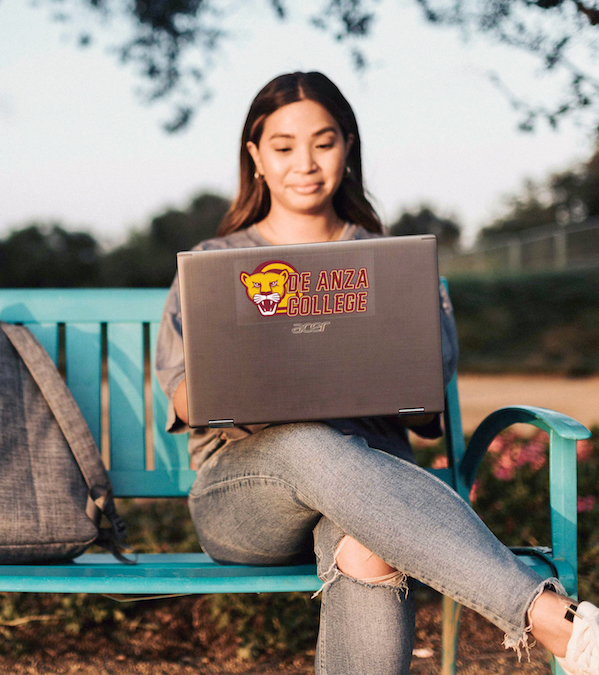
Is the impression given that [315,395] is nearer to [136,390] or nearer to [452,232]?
[136,390]

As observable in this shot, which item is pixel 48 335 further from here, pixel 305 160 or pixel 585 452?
pixel 585 452

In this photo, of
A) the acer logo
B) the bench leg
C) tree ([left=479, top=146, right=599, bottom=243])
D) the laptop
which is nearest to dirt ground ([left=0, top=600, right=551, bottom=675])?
the bench leg

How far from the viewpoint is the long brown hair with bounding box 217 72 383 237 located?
183 cm

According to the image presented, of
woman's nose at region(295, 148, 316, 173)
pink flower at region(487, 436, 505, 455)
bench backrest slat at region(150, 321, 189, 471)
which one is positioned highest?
woman's nose at region(295, 148, 316, 173)

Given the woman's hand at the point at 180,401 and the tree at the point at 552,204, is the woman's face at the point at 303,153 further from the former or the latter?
the tree at the point at 552,204

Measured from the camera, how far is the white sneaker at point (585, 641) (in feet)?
3.76

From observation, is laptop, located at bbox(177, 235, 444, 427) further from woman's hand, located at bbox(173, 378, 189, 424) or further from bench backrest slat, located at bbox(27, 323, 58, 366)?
bench backrest slat, located at bbox(27, 323, 58, 366)

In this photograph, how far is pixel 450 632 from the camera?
5.56 ft

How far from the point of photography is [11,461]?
1.54 m

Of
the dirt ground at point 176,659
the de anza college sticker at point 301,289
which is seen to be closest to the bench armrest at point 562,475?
the de anza college sticker at point 301,289

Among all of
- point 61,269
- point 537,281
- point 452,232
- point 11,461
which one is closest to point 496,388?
point 537,281

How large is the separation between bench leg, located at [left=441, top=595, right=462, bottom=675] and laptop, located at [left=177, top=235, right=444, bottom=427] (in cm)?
62

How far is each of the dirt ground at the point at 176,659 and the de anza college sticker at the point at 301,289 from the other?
3.84 ft

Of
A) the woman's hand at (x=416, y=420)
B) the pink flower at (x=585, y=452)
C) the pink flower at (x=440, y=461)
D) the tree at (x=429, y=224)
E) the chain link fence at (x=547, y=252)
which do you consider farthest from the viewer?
the tree at (x=429, y=224)
